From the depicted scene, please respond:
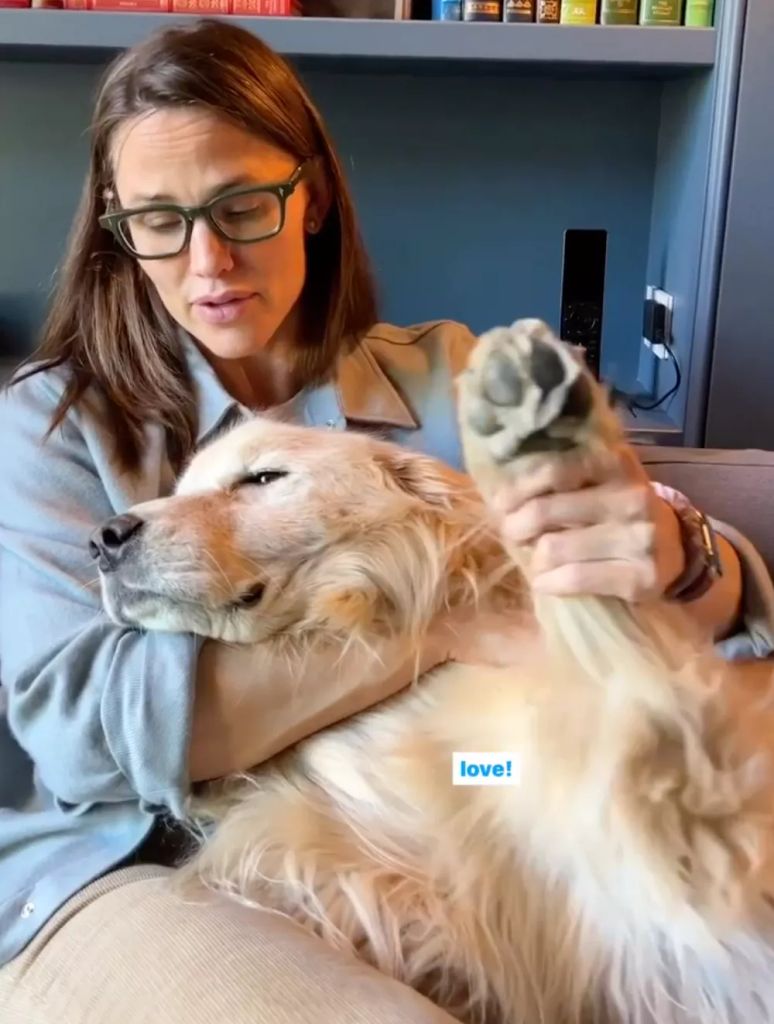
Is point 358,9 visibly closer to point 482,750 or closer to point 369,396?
point 369,396

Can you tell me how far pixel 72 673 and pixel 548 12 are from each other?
1340mm

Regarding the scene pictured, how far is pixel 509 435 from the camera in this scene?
0.73 meters

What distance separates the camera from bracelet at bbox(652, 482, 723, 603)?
3.33 ft

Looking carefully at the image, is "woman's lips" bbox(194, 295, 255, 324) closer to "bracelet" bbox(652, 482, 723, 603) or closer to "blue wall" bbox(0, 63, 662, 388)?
"bracelet" bbox(652, 482, 723, 603)

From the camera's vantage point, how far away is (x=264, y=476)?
105 cm

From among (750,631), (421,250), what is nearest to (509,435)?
(750,631)

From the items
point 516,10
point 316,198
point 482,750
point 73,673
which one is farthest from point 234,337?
point 516,10

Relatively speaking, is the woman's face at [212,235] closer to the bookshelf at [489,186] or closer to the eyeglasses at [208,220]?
the eyeglasses at [208,220]

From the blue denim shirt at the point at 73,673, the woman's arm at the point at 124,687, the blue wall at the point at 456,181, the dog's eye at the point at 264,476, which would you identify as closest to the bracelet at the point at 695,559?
the blue denim shirt at the point at 73,673

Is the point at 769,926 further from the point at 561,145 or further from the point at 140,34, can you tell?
the point at 561,145

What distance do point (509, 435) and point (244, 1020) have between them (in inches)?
17.0

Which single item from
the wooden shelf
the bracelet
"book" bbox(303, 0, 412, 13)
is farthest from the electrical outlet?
the bracelet

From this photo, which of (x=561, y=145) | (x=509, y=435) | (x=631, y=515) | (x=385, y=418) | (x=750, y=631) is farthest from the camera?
(x=561, y=145)

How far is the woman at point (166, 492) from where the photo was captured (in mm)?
835
